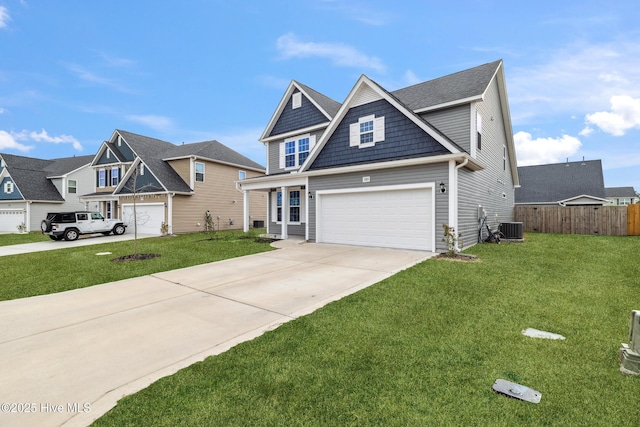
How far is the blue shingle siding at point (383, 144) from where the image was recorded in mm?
10688

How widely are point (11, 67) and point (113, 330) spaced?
95.7 feet

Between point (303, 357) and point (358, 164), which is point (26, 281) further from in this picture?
point (358, 164)

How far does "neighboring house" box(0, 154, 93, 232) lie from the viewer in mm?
25906

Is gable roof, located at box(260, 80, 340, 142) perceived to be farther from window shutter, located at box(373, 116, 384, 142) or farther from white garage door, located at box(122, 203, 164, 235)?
white garage door, located at box(122, 203, 164, 235)

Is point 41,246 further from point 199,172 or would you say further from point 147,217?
point 199,172

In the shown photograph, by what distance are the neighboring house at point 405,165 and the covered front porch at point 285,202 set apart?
0.25 ft

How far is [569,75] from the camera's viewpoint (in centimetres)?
1293

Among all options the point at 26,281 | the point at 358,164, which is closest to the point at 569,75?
the point at 358,164

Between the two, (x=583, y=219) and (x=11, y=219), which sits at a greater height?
(x=11, y=219)

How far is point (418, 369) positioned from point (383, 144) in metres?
9.90

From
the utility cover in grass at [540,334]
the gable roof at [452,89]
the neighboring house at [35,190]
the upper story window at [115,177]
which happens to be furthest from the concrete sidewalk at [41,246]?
the utility cover in grass at [540,334]

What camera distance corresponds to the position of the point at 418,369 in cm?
300

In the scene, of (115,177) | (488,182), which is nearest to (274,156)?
(488,182)

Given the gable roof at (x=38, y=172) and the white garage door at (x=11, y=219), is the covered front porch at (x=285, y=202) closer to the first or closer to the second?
the gable roof at (x=38, y=172)
